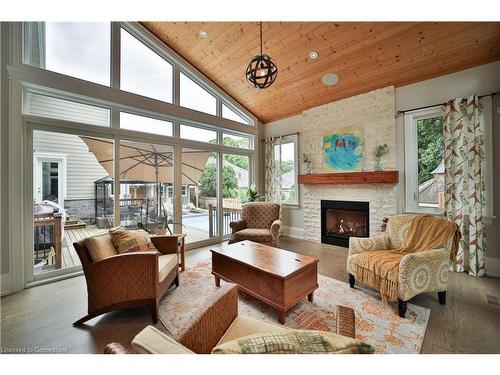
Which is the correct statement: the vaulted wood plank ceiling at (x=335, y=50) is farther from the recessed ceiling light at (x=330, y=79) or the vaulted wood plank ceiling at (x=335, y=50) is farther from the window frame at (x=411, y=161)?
the window frame at (x=411, y=161)

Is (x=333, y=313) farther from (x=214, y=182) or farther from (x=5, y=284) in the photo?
(x=5, y=284)

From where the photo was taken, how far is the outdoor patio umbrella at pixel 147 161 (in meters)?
3.28

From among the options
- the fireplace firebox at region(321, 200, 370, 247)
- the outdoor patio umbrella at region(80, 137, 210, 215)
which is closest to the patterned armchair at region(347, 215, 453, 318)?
the fireplace firebox at region(321, 200, 370, 247)

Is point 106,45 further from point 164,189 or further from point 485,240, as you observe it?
point 485,240

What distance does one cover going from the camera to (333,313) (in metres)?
2.06

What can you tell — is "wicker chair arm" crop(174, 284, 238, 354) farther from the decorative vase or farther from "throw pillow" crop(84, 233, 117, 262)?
the decorative vase

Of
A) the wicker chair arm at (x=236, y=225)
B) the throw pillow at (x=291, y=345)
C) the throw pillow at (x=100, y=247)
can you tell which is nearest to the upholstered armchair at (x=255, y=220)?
the wicker chair arm at (x=236, y=225)

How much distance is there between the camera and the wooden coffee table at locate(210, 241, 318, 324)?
A: 192 centimetres

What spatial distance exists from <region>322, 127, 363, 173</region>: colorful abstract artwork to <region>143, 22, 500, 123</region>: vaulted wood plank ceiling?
2.32 feet

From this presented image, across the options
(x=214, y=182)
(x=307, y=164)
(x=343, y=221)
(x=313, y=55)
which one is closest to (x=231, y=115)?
(x=214, y=182)

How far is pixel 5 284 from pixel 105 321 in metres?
1.56

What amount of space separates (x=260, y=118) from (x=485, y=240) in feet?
15.0
